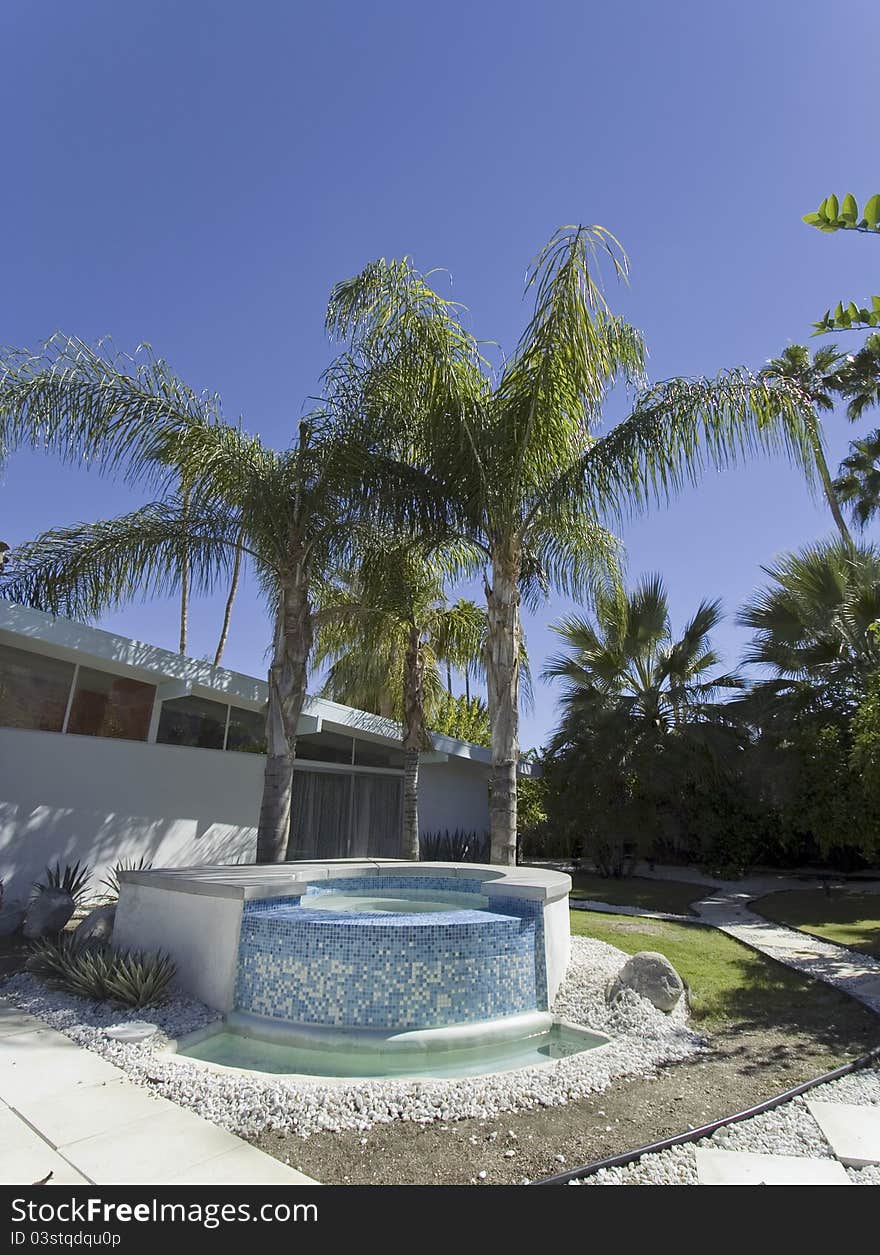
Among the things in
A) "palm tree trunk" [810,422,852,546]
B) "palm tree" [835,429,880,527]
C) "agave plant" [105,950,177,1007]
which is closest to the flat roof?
"agave plant" [105,950,177,1007]

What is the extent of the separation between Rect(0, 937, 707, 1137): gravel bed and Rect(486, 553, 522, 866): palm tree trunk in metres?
3.00

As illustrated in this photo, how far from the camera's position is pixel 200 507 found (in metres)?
10.7

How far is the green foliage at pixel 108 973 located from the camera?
5.91 meters

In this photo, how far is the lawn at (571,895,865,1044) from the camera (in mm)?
6195

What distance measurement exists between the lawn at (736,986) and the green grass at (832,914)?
1.72 meters

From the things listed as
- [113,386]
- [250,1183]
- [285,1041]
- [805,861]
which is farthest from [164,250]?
[805,861]

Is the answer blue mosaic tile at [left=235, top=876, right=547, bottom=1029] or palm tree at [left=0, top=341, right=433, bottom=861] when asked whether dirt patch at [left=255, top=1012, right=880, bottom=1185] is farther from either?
palm tree at [left=0, top=341, right=433, bottom=861]

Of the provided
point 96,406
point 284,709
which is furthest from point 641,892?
point 96,406

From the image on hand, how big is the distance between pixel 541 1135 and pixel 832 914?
10.9 meters

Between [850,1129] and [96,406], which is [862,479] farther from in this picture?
[850,1129]

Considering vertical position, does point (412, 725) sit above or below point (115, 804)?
above
